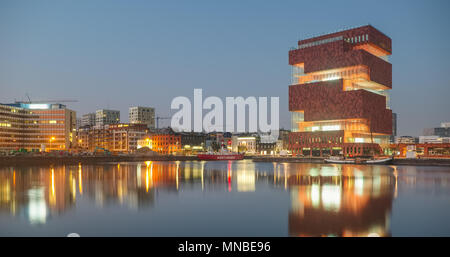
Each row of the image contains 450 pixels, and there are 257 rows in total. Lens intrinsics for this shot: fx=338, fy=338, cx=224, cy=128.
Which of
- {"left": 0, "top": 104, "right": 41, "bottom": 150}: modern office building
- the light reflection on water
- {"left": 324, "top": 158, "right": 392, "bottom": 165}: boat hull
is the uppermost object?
{"left": 0, "top": 104, "right": 41, "bottom": 150}: modern office building

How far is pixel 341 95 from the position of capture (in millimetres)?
162125

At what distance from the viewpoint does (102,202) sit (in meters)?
31.8

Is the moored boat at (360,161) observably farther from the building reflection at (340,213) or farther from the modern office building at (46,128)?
the modern office building at (46,128)

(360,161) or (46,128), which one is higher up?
(46,128)

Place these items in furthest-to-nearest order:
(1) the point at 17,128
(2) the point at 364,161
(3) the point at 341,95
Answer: (1) the point at 17,128 → (3) the point at 341,95 → (2) the point at 364,161

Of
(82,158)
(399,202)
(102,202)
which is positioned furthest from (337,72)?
(102,202)

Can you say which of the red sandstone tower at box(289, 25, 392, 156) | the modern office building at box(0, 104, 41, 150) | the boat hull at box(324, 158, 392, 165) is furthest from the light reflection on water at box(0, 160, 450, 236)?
the modern office building at box(0, 104, 41, 150)


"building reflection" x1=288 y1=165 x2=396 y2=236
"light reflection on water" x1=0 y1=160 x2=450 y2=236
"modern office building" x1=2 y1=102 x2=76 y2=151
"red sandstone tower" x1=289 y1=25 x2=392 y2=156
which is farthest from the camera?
"modern office building" x1=2 y1=102 x2=76 y2=151

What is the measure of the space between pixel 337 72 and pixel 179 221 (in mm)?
161089

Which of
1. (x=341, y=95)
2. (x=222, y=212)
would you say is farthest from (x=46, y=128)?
(x=222, y=212)

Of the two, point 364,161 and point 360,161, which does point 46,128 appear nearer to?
point 360,161

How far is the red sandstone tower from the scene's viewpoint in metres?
159

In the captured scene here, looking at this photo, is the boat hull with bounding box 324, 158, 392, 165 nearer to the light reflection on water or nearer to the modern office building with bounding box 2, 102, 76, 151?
the light reflection on water
